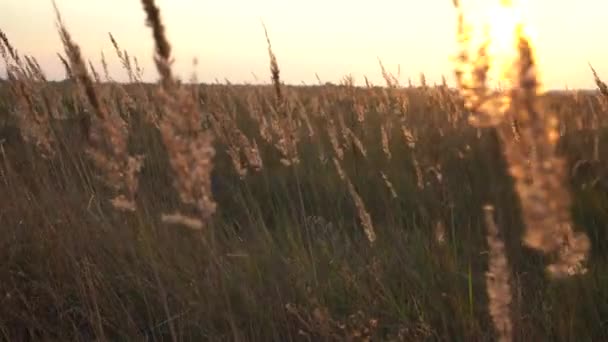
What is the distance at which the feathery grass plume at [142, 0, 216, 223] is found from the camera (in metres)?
0.98

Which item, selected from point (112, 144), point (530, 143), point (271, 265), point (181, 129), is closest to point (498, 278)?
point (530, 143)

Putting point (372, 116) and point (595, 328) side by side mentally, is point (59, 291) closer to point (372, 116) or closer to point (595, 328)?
point (595, 328)

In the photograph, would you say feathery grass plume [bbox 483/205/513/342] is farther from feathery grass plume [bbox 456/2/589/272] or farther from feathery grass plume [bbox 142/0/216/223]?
feathery grass plume [bbox 142/0/216/223]

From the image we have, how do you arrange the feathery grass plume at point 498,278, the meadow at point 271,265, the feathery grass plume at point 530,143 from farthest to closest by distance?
1. the meadow at point 271,265
2. the feathery grass plume at point 498,278
3. the feathery grass plume at point 530,143

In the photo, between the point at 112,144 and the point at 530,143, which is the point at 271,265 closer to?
the point at 112,144

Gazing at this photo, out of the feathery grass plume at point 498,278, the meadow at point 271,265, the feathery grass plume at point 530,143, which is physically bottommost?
the meadow at point 271,265

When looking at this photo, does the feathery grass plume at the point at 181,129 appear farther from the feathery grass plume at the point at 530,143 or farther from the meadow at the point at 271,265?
the feathery grass plume at the point at 530,143

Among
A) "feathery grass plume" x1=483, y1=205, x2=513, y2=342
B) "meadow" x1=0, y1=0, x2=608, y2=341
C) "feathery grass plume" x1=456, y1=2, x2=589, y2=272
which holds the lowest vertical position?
"meadow" x1=0, y1=0, x2=608, y2=341

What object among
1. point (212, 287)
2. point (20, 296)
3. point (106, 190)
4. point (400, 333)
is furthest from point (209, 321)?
point (106, 190)

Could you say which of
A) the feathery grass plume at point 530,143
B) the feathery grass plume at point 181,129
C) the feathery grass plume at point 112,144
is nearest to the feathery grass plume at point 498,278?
the feathery grass plume at point 530,143

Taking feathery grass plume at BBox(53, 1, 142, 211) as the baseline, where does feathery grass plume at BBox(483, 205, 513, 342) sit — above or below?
below

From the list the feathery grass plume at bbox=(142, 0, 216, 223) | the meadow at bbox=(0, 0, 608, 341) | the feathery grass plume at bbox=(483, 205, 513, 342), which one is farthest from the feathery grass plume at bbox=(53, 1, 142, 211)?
the feathery grass plume at bbox=(483, 205, 513, 342)

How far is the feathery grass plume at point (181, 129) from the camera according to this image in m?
0.98

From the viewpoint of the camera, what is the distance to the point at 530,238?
67 cm
